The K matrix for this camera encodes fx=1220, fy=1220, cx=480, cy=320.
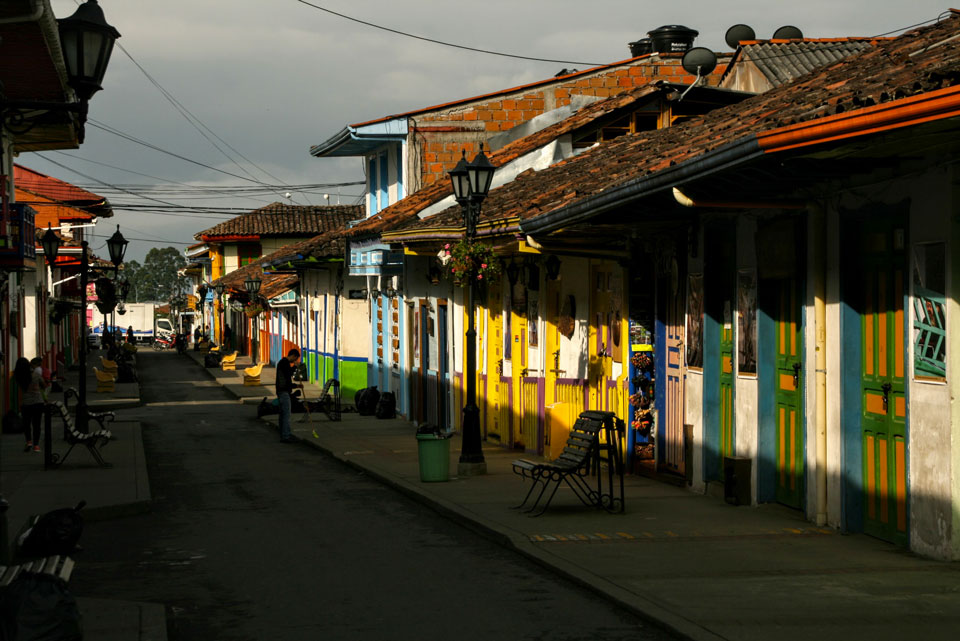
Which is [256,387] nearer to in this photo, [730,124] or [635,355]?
[635,355]

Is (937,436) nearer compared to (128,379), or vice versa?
(937,436)

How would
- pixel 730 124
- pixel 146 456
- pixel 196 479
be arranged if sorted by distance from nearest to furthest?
pixel 730 124, pixel 196 479, pixel 146 456

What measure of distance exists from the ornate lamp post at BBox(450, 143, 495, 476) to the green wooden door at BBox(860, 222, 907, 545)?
625 centimetres

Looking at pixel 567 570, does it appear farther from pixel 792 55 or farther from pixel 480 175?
pixel 792 55

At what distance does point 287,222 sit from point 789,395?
195 ft

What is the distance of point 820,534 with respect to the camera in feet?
35.3

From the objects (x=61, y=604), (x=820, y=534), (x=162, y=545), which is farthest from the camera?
(x=162, y=545)

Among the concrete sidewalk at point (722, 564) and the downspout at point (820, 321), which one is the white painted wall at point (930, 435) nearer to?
the concrete sidewalk at point (722, 564)

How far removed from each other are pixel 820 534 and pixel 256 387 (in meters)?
31.7

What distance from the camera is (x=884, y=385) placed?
10047mm

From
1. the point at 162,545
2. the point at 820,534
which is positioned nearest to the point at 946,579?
the point at 820,534

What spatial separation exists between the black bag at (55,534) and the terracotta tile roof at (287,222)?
5744cm

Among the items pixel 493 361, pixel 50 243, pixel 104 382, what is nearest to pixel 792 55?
pixel 493 361

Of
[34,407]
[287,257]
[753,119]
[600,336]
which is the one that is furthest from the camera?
[287,257]
